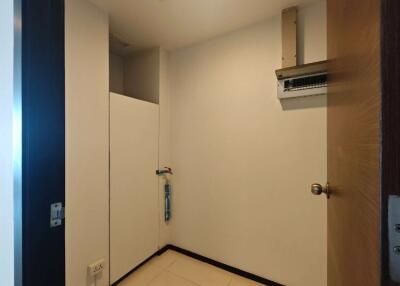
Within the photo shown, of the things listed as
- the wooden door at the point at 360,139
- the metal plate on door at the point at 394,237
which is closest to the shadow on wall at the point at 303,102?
the wooden door at the point at 360,139

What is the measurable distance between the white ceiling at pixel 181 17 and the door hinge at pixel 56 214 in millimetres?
1548

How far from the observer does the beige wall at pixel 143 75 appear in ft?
7.20

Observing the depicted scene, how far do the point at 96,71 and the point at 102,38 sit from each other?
0.29 meters

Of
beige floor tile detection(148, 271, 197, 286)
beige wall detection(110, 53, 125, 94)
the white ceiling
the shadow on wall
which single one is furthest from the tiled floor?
the white ceiling

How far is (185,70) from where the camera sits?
7.27ft

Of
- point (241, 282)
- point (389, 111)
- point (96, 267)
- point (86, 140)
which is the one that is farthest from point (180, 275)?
point (389, 111)

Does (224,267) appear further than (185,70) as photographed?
No

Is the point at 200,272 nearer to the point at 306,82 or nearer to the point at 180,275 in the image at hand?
the point at 180,275

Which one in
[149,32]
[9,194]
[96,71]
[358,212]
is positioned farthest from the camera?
[149,32]

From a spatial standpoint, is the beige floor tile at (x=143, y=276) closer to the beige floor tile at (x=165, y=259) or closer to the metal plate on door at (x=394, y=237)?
the beige floor tile at (x=165, y=259)

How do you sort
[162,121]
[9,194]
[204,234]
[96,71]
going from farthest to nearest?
1. [162,121]
2. [204,234]
3. [96,71]
4. [9,194]

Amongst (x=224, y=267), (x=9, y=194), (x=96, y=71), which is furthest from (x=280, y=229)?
(x=96, y=71)

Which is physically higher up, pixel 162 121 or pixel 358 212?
pixel 162 121

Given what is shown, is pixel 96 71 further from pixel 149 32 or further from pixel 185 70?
pixel 185 70
